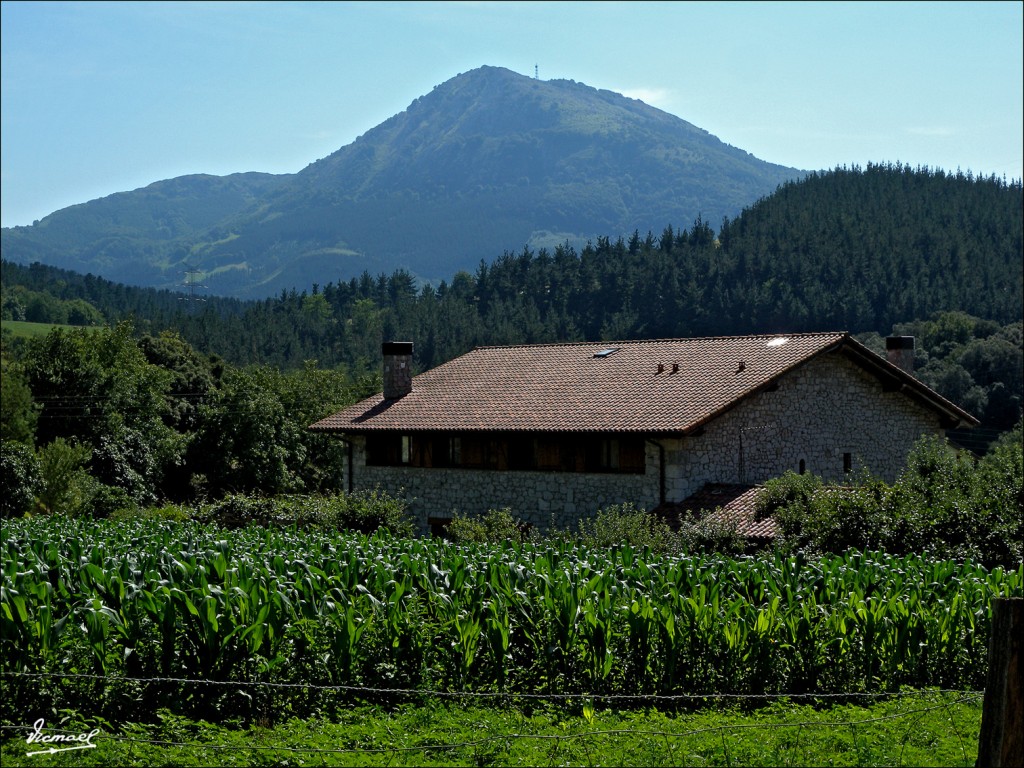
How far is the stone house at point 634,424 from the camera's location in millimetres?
28844

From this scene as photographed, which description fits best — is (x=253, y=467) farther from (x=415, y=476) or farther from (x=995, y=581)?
(x=995, y=581)

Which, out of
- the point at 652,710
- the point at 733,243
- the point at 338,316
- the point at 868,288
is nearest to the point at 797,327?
the point at 868,288

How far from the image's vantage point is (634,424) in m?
28.6

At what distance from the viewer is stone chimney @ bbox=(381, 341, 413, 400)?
1448 inches

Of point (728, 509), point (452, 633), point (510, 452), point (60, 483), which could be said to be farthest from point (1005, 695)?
point (60, 483)

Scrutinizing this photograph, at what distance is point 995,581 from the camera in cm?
1554

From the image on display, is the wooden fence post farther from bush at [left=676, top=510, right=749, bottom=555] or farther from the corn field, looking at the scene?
bush at [left=676, top=510, right=749, bottom=555]

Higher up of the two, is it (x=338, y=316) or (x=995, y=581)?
(x=338, y=316)

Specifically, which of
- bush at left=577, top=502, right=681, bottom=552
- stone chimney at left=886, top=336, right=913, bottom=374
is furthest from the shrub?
stone chimney at left=886, top=336, right=913, bottom=374

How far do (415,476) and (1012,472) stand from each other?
16201 millimetres

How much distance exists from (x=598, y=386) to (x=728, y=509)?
759 cm

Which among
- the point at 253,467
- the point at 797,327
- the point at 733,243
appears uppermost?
the point at 733,243

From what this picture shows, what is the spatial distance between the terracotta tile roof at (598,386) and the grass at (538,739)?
16.3 meters

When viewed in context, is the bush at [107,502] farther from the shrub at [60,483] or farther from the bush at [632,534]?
the bush at [632,534]
